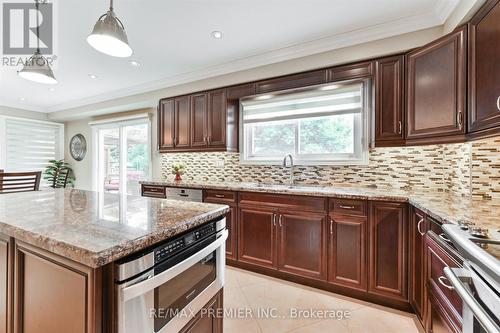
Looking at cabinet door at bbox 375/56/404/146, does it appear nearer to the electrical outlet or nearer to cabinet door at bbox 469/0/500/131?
cabinet door at bbox 469/0/500/131

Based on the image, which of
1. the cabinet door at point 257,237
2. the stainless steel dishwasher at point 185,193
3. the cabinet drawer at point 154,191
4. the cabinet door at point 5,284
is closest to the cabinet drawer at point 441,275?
the cabinet door at point 257,237

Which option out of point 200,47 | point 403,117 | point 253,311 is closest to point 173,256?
point 253,311

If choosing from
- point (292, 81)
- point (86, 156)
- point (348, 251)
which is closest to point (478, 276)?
point (348, 251)

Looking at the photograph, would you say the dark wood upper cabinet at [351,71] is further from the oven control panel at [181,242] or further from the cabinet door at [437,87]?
the oven control panel at [181,242]

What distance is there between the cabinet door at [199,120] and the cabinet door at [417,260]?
2.60 m

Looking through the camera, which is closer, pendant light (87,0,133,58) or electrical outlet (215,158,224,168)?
pendant light (87,0,133,58)

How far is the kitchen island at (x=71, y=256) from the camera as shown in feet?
2.40

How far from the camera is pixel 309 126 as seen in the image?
2.91 metres

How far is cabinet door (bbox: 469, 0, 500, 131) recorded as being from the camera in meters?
1.33

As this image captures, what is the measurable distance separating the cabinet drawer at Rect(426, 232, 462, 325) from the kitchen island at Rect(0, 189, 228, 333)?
4.00 feet

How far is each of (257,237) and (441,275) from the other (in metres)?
1.59

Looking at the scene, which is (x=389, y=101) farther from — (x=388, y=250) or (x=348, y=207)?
(x=388, y=250)

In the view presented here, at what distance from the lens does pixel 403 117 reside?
6.98ft

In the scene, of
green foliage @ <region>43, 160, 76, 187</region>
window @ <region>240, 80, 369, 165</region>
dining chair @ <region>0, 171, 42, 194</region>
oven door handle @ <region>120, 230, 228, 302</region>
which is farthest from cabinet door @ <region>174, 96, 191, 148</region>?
green foliage @ <region>43, 160, 76, 187</region>
